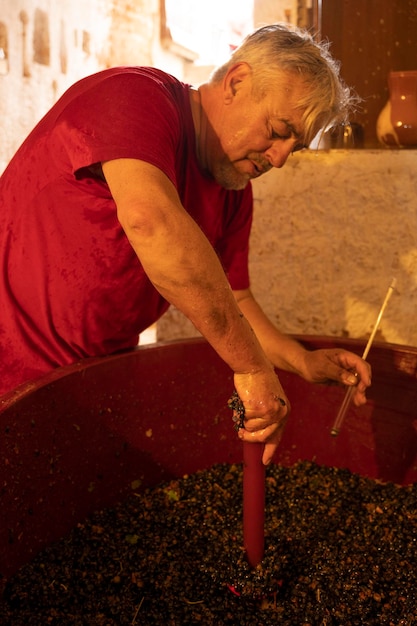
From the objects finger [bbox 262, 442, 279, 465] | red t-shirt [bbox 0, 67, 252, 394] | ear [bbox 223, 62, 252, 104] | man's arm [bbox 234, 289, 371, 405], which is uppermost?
ear [bbox 223, 62, 252, 104]

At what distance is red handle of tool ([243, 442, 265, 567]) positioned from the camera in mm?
1194

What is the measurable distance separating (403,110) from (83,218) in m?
1.27

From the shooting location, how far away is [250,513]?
4.13ft

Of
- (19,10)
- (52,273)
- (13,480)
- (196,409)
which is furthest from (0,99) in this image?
(13,480)

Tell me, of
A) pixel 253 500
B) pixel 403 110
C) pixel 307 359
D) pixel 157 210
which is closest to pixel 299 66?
pixel 157 210

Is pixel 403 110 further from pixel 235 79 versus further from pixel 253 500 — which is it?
pixel 253 500

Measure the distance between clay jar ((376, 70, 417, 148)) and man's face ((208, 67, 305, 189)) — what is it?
0.94m

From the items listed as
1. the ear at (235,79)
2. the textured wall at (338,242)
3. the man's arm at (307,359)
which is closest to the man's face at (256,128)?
the ear at (235,79)

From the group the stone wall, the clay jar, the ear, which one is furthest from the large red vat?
the stone wall

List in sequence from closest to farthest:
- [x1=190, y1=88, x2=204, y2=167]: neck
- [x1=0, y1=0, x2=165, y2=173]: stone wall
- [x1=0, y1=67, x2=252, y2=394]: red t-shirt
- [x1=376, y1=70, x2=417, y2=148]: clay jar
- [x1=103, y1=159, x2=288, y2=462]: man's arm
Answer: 1. [x1=103, y1=159, x2=288, y2=462]: man's arm
2. [x1=0, y1=67, x2=252, y2=394]: red t-shirt
3. [x1=190, y1=88, x2=204, y2=167]: neck
4. [x1=376, y1=70, x2=417, y2=148]: clay jar
5. [x1=0, y1=0, x2=165, y2=173]: stone wall

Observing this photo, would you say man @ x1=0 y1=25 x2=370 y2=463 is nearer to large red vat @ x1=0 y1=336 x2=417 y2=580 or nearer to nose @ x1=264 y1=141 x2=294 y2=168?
nose @ x1=264 y1=141 x2=294 y2=168

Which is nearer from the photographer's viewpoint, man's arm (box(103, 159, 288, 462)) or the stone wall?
man's arm (box(103, 159, 288, 462))

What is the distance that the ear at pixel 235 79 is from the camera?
1.27 metres

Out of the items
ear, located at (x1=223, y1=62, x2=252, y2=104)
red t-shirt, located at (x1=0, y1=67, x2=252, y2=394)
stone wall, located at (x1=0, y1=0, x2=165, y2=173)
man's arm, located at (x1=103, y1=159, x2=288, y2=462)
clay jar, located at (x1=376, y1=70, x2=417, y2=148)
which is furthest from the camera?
stone wall, located at (x1=0, y1=0, x2=165, y2=173)
